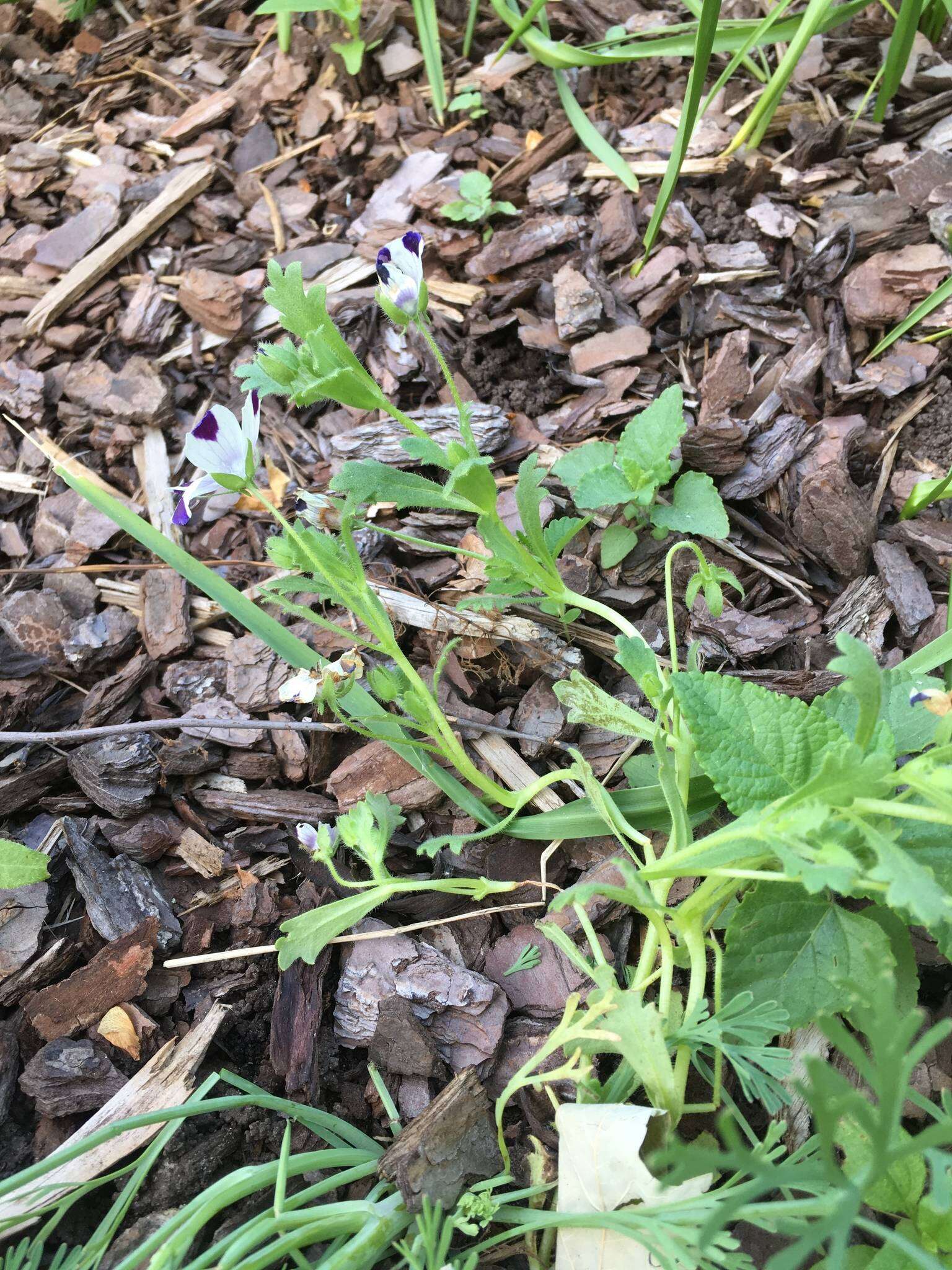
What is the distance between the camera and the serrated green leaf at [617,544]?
5.68 feet

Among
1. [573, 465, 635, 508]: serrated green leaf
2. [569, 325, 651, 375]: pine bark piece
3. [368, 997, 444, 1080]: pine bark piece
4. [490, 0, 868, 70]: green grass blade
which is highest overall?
[490, 0, 868, 70]: green grass blade

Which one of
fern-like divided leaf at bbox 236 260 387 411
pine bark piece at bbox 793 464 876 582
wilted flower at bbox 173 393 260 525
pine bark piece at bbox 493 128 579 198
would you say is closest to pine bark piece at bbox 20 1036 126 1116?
wilted flower at bbox 173 393 260 525

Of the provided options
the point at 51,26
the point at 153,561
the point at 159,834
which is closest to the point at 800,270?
the point at 153,561

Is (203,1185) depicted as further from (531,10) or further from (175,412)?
(531,10)

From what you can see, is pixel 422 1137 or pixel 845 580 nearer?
pixel 422 1137

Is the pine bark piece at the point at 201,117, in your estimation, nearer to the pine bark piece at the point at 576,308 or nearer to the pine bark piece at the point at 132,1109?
the pine bark piece at the point at 576,308

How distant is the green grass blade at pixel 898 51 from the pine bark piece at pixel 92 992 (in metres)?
2.30

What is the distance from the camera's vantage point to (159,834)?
164cm

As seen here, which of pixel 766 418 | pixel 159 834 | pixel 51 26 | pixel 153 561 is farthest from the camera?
pixel 51 26

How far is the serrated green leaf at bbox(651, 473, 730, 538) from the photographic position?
1.66 m

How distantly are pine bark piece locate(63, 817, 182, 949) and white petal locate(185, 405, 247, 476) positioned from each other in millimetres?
728

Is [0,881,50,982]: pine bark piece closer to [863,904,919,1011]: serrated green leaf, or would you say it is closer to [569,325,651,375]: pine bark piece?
[863,904,919,1011]: serrated green leaf

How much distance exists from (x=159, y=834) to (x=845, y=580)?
1.38 meters

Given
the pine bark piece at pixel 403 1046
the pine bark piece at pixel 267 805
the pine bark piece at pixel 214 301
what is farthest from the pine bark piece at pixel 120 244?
the pine bark piece at pixel 403 1046
